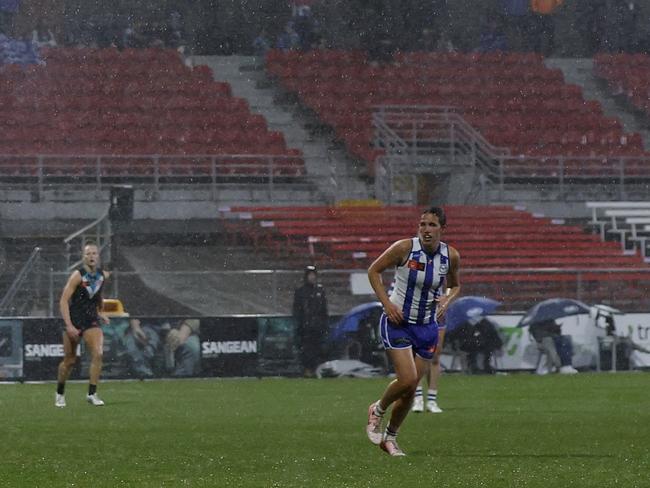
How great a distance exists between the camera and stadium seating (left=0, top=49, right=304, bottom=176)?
115ft

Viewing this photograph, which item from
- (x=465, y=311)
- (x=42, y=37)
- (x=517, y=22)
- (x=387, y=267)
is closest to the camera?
(x=387, y=267)

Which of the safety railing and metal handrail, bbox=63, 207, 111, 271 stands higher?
the safety railing

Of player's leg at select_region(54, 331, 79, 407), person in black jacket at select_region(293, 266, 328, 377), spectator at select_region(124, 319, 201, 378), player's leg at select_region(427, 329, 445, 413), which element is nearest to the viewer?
player's leg at select_region(427, 329, 445, 413)

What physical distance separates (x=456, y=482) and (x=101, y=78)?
29.3 meters

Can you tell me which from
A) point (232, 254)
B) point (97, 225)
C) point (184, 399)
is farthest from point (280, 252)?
point (184, 399)

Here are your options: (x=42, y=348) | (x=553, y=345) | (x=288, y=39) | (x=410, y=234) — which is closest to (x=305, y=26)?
(x=288, y=39)

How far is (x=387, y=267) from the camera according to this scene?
10.9m

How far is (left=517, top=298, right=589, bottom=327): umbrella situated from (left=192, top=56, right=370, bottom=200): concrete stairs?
362 inches

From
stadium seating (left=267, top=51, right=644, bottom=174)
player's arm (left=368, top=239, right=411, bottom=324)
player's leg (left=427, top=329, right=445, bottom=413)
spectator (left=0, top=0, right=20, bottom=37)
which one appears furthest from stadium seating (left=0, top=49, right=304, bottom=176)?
player's arm (left=368, top=239, right=411, bottom=324)

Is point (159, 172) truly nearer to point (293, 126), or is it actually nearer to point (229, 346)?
point (293, 126)

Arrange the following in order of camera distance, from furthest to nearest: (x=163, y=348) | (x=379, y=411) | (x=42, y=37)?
1. (x=42, y=37)
2. (x=163, y=348)
3. (x=379, y=411)

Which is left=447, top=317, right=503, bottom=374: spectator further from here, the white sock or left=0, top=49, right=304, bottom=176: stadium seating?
the white sock

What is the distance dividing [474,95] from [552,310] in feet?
45.2

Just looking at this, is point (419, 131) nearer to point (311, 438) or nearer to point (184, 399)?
point (184, 399)
